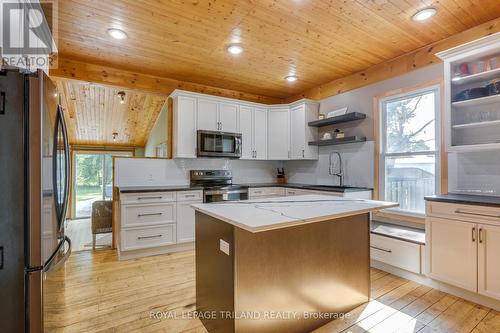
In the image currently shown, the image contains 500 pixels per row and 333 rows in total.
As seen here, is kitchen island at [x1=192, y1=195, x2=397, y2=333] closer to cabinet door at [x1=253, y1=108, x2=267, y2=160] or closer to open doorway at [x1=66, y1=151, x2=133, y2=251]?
cabinet door at [x1=253, y1=108, x2=267, y2=160]

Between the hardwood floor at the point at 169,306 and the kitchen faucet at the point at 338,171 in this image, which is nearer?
the hardwood floor at the point at 169,306

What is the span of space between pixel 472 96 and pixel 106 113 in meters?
6.43

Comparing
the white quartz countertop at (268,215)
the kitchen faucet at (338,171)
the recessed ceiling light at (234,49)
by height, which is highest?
the recessed ceiling light at (234,49)

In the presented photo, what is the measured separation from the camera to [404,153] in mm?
3285

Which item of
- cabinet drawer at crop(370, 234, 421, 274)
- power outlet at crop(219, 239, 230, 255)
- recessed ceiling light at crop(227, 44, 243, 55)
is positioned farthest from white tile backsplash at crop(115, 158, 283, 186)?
power outlet at crop(219, 239, 230, 255)

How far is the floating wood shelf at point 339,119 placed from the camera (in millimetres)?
3678

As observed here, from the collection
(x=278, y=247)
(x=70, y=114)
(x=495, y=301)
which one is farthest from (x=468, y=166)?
(x=70, y=114)

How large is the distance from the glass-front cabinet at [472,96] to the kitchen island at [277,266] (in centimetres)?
137

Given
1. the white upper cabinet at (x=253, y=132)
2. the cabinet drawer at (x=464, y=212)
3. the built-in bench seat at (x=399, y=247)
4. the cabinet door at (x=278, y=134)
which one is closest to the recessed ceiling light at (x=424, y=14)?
the cabinet drawer at (x=464, y=212)

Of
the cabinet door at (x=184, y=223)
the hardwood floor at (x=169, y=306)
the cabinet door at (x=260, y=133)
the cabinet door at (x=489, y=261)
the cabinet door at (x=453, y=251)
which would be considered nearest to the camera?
the hardwood floor at (x=169, y=306)

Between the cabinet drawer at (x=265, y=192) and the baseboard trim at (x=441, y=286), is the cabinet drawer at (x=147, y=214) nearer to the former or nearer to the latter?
the cabinet drawer at (x=265, y=192)

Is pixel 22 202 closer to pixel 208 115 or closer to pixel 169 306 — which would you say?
pixel 169 306

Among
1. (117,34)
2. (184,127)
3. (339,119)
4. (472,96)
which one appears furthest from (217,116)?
(472,96)

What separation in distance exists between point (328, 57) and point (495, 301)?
10.0ft
